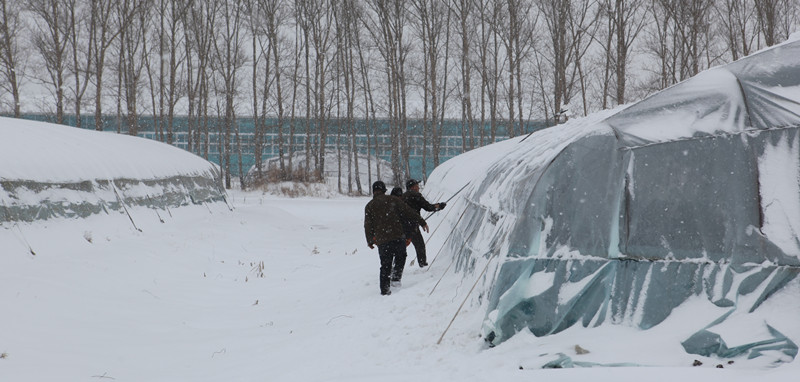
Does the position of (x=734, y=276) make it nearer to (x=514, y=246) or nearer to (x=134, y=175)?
(x=514, y=246)

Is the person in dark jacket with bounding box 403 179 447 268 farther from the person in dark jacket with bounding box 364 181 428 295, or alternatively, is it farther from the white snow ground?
the person in dark jacket with bounding box 364 181 428 295

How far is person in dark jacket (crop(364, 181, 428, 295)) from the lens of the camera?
673 centimetres

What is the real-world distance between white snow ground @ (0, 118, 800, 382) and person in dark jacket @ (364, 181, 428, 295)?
28 cm

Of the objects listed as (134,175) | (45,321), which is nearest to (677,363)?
(45,321)

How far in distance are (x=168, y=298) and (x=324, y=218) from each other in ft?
33.0

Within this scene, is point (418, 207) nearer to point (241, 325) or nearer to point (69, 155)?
point (241, 325)

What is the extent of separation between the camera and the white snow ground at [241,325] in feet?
12.3

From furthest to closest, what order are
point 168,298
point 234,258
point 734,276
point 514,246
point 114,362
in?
point 234,258, point 168,298, point 514,246, point 114,362, point 734,276

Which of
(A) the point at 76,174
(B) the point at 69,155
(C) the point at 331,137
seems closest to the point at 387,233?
(A) the point at 76,174

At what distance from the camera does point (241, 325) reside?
595cm

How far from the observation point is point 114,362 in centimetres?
445

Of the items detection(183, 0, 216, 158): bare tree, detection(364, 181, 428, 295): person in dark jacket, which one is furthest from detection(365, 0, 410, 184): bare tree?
detection(364, 181, 428, 295): person in dark jacket

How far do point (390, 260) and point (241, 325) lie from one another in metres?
2.03

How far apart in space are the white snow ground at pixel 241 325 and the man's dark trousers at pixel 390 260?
0.69 feet
